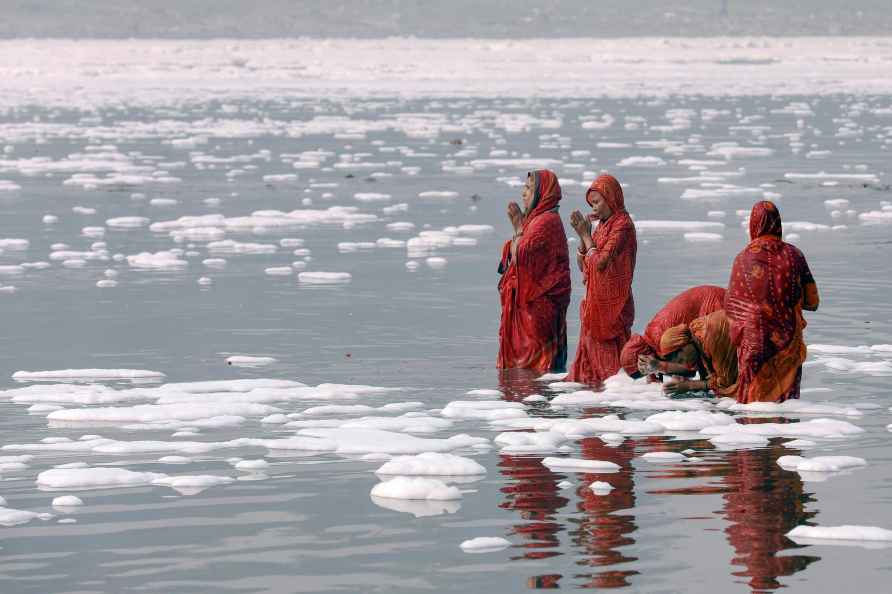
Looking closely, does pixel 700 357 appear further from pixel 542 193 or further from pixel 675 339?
pixel 542 193

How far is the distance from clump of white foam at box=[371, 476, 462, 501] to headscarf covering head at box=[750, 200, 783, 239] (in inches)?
110

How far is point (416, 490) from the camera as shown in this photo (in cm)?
768

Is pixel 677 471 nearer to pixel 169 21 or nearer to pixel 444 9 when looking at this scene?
pixel 169 21

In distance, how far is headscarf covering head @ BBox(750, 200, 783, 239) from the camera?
980cm

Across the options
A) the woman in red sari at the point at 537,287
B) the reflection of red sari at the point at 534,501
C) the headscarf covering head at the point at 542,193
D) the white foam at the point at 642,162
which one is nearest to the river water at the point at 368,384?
the reflection of red sari at the point at 534,501

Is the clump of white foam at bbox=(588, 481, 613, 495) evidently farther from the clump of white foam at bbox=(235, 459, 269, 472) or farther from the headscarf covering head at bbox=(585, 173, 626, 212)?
the headscarf covering head at bbox=(585, 173, 626, 212)

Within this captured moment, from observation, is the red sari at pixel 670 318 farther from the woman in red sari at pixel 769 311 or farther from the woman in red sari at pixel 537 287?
the woman in red sari at pixel 537 287

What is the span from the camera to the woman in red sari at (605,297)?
34.8ft

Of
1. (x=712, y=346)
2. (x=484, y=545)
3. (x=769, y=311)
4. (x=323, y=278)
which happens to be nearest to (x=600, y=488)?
(x=484, y=545)

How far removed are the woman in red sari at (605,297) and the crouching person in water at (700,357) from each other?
41 cm

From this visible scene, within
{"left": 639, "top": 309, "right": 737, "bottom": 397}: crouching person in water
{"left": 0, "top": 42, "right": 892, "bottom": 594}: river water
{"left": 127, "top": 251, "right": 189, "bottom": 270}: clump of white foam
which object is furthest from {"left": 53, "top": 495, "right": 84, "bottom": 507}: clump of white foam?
{"left": 127, "top": 251, "right": 189, "bottom": 270}: clump of white foam

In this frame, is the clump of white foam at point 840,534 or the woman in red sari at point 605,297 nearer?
the clump of white foam at point 840,534

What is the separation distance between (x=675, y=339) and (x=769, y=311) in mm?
602

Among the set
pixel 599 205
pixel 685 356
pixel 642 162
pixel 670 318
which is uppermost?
pixel 642 162
